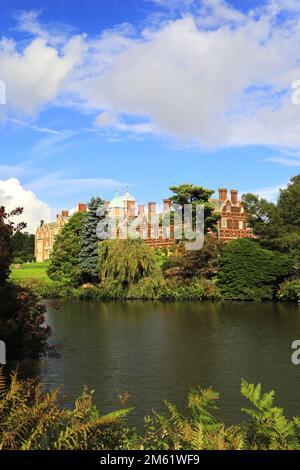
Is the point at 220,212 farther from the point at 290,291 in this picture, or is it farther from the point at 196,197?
the point at 290,291

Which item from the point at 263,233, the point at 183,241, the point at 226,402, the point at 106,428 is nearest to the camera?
the point at 106,428

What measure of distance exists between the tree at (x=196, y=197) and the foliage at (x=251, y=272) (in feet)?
23.5

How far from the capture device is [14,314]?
13.4 meters

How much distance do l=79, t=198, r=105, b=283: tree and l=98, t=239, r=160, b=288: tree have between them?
12.8 feet

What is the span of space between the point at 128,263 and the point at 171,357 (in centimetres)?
2286

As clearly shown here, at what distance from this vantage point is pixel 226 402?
1110 cm

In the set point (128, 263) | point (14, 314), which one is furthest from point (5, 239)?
point (128, 263)

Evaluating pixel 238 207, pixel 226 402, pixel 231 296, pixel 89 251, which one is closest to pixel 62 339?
pixel 226 402

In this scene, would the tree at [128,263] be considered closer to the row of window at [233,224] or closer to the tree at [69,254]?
the tree at [69,254]

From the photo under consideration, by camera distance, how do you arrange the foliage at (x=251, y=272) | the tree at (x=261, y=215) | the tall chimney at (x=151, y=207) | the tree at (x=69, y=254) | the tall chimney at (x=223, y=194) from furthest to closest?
the tall chimney at (x=151, y=207)
the tall chimney at (x=223, y=194)
the tree at (x=69, y=254)
the tree at (x=261, y=215)
the foliage at (x=251, y=272)

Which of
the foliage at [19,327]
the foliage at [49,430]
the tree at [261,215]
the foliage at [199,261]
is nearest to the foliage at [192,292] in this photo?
the foliage at [199,261]

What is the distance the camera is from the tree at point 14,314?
13.1m
